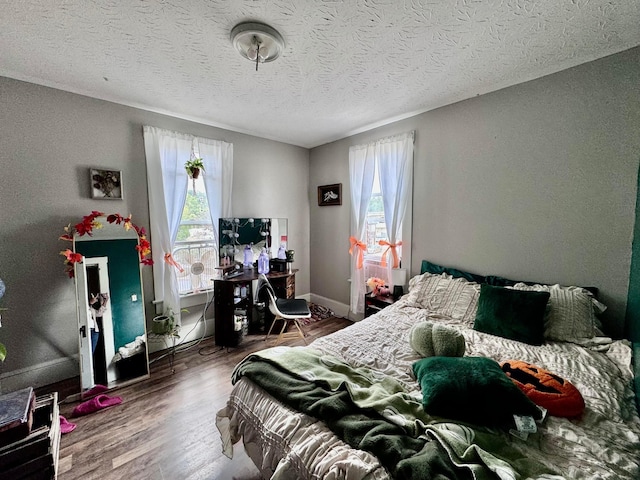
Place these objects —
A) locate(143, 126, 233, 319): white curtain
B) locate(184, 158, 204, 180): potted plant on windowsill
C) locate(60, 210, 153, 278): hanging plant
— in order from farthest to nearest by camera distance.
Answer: locate(184, 158, 204, 180): potted plant on windowsill → locate(143, 126, 233, 319): white curtain → locate(60, 210, 153, 278): hanging plant

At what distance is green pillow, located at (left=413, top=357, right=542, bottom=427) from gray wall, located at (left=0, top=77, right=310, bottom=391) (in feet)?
9.53

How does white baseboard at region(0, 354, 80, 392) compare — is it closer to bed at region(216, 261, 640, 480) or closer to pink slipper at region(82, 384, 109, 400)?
pink slipper at region(82, 384, 109, 400)

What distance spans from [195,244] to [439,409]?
294cm

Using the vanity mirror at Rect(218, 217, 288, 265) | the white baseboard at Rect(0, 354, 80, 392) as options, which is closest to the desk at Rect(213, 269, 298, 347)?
the vanity mirror at Rect(218, 217, 288, 265)

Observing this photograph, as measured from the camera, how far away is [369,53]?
1.78 meters

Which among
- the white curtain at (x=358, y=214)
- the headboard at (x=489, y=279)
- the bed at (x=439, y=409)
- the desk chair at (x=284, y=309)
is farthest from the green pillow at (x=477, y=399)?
the white curtain at (x=358, y=214)

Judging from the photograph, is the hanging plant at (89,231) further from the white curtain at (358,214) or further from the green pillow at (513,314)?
the green pillow at (513,314)

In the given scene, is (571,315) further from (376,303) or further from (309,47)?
(309,47)

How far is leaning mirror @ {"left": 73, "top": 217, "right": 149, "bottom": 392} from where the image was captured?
2119mm

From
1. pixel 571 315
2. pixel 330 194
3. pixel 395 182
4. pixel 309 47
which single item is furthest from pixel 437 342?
pixel 330 194

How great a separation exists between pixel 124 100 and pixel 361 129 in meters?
2.64

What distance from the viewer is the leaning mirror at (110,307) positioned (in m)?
2.12

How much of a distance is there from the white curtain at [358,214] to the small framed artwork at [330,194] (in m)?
0.30

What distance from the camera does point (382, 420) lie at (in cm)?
99
